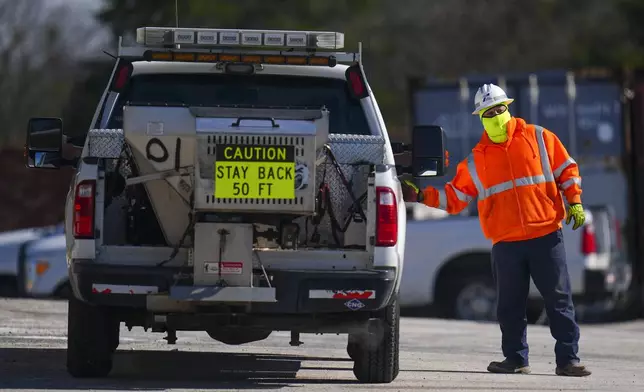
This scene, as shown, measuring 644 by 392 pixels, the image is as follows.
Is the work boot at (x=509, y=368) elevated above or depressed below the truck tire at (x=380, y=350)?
below

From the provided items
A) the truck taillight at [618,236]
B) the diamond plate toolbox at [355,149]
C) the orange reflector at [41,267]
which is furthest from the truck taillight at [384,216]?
the truck taillight at [618,236]

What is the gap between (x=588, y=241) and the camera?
16812mm

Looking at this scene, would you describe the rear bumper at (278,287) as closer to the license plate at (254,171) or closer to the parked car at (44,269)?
the license plate at (254,171)

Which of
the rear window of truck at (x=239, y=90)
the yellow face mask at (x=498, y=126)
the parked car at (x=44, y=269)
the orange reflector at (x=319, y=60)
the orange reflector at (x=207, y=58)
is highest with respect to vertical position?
the orange reflector at (x=207, y=58)

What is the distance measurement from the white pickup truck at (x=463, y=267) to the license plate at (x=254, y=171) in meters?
8.86

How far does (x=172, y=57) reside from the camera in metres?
9.41

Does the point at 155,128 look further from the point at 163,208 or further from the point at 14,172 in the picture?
the point at 14,172

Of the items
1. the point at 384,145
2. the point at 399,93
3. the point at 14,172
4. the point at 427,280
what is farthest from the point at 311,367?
the point at 399,93

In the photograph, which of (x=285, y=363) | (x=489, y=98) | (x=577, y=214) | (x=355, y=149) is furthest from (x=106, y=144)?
(x=577, y=214)

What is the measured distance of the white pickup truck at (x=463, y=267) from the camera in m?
17.1

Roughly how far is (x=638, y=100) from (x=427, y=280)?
4304 millimetres

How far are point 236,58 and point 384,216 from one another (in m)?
1.53

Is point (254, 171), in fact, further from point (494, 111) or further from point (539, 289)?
point (539, 289)

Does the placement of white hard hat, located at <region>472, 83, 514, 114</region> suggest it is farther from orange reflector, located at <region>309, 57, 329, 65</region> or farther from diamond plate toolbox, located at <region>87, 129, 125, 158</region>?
diamond plate toolbox, located at <region>87, 129, 125, 158</region>
